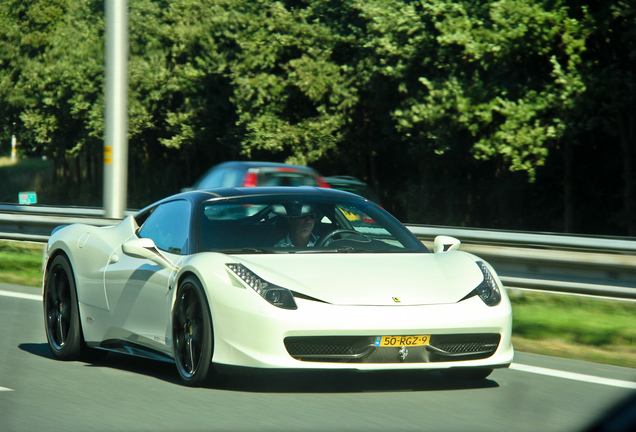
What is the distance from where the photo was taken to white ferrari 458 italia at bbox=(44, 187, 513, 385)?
5629mm

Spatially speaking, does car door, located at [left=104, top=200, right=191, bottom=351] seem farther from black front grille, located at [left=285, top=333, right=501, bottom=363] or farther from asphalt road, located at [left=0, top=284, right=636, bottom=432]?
black front grille, located at [left=285, top=333, right=501, bottom=363]

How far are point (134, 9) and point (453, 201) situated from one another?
18826 mm

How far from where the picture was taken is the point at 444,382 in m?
6.24

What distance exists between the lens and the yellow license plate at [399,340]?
18.5ft

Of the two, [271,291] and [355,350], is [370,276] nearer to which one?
[355,350]

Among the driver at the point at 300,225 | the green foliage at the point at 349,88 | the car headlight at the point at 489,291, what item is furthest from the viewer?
the green foliage at the point at 349,88

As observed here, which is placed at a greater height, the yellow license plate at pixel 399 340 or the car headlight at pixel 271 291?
the car headlight at pixel 271 291

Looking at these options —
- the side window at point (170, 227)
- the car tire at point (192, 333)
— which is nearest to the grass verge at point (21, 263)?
the side window at point (170, 227)

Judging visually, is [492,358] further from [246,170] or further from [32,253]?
[246,170]

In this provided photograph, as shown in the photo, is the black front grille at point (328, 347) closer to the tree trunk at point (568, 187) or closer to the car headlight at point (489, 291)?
the car headlight at point (489, 291)

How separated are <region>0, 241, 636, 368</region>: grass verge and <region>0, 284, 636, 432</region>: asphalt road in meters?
0.57

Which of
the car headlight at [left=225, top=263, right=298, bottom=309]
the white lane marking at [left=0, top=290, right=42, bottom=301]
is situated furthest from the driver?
the white lane marking at [left=0, top=290, right=42, bottom=301]

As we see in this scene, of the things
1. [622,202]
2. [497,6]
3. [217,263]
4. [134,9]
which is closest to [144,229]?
[217,263]

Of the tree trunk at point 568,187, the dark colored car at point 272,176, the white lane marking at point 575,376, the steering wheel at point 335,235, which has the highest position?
the steering wheel at point 335,235
